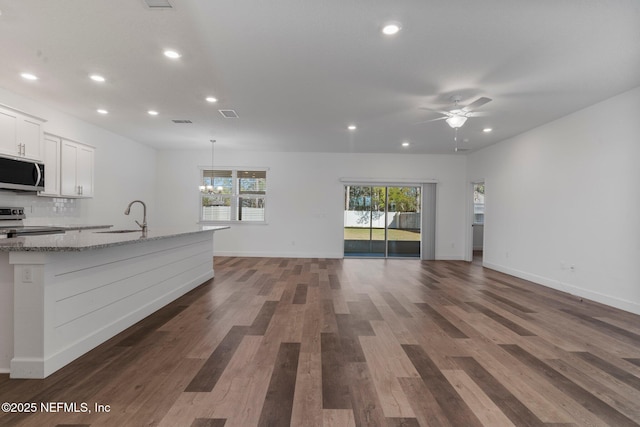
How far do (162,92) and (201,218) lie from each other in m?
4.39

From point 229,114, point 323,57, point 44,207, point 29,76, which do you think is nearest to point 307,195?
point 229,114

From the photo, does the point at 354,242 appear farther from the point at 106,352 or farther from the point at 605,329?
the point at 106,352

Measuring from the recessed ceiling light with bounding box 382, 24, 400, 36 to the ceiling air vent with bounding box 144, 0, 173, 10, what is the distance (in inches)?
69.1

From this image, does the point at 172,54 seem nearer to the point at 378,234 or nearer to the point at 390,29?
the point at 390,29

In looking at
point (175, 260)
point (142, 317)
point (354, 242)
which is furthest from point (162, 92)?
point (354, 242)

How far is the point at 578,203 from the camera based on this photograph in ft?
14.8

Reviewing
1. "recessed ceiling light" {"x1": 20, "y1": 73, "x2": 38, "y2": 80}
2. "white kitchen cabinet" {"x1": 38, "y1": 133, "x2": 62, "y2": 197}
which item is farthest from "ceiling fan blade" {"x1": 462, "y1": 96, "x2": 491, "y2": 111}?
"white kitchen cabinet" {"x1": 38, "y1": 133, "x2": 62, "y2": 197}

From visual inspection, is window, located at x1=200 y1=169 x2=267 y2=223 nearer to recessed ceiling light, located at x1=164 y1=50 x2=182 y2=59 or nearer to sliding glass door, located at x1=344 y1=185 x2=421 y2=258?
sliding glass door, located at x1=344 y1=185 x2=421 y2=258

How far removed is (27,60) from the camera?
10.6 ft

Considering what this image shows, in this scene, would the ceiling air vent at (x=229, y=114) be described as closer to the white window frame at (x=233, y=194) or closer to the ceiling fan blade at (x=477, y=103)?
the white window frame at (x=233, y=194)

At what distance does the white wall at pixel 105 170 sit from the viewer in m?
4.55

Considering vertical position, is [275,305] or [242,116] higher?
[242,116]

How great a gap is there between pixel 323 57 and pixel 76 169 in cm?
483

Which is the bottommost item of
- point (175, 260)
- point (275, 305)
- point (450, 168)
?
point (275, 305)
